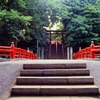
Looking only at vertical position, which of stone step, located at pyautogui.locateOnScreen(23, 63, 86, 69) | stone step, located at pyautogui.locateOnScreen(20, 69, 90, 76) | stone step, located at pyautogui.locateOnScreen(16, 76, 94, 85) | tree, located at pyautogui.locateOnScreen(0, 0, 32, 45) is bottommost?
stone step, located at pyautogui.locateOnScreen(16, 76, 94, 85)

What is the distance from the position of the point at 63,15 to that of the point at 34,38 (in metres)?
3.73

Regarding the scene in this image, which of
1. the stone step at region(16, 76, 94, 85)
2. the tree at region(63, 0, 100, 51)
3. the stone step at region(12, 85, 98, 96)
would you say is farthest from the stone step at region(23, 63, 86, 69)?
the tree at region(63, 0, 100, 51)

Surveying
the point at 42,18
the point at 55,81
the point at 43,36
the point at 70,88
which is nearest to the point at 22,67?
the point at 55,81

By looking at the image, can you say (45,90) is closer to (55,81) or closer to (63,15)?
(55,81)

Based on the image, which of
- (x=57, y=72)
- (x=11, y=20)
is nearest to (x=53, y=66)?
(x=57, y=72)

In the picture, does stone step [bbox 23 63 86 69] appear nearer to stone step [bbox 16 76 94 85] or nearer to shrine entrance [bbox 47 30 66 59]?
stone step [bbox 16 76 94 85]

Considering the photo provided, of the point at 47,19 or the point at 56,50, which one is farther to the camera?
the point at 56,50

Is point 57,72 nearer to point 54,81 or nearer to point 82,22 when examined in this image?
point 54,81

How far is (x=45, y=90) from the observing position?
14.4 ft

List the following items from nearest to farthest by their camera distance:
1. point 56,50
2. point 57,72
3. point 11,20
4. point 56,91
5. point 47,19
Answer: point 56,91, point 57,72, point 11,20, point 47,19, point 56,50

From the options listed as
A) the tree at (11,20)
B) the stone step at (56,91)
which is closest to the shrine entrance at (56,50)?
the tree at (11,20)

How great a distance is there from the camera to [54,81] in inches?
188

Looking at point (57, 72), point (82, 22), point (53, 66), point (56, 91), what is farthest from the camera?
point (82, 22)

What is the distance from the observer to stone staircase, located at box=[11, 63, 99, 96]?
14.4ft
